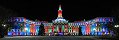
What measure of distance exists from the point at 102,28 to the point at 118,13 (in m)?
84.9

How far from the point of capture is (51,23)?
19975 cm

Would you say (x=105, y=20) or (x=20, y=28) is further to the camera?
(x=105, y=20)

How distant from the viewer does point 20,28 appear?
14412cm

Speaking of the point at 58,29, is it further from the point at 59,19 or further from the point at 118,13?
the point at 118,13

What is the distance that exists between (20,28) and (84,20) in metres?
60.2

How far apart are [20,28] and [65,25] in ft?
190

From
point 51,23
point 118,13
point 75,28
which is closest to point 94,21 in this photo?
point 75,28

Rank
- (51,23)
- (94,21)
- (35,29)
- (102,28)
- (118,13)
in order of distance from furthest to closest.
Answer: (51,23)
(35,29)
(94,21)
(102,28)
(118,13)

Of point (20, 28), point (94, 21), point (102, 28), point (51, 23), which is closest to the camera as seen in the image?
point (20, 28)

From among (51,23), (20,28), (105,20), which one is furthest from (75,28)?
(20,28)

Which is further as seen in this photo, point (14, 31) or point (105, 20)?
point (105, 20)

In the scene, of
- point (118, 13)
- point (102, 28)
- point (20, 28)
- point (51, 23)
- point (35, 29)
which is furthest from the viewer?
point (51, 23)

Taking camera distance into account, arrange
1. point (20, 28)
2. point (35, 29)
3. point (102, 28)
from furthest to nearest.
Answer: point (35, 29) → point (102, 28) → point (20, 28)

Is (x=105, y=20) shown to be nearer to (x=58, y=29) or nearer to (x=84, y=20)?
(x=84, y=20)
